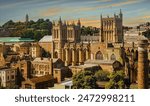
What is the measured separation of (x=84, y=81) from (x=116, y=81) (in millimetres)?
850

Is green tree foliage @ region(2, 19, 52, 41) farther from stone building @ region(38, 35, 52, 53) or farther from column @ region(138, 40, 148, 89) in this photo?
column @ region(138, 40, 148, 89)

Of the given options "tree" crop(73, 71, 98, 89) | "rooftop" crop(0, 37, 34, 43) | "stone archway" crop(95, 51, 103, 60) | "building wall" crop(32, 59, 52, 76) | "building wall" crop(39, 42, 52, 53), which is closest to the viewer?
"tree" crop(73, 71, 98, 89)

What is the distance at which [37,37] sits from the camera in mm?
10148

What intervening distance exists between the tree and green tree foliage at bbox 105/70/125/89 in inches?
15.5

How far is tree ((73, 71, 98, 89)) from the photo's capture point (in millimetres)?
8000

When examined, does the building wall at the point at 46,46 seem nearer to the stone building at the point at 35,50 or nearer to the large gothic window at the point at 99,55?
the stone building at the point at 35,50

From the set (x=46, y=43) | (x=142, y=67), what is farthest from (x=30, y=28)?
(x=142, y=67)

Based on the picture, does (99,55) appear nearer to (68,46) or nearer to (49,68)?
(68,46)

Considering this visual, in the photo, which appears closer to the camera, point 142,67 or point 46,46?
point 142,67

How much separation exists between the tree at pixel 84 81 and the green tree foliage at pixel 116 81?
1.29 feet

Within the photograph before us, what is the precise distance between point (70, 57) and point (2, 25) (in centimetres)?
270

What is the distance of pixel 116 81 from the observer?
822 cm

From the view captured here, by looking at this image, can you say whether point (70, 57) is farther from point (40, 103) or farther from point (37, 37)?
point (40, 103)

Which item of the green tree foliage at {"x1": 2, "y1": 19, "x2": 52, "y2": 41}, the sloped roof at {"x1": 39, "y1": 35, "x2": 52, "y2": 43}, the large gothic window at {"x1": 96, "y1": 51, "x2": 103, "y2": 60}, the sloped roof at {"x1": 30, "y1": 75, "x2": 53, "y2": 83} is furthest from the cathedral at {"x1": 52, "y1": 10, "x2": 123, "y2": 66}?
the sloped roof at {"x1": 30, "y1": 75, "x2": 53, "y2": 83}
